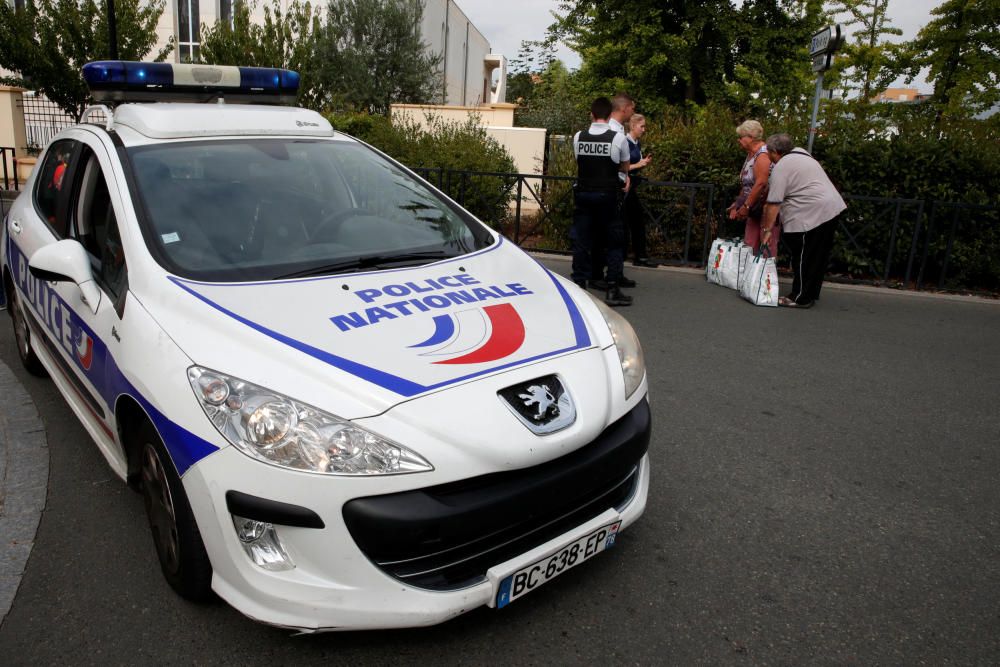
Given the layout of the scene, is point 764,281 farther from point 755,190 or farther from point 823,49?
point 823,49

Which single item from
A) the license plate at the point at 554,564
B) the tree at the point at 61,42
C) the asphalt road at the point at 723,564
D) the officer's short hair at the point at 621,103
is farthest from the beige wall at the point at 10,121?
the license plate at the point at 554,564

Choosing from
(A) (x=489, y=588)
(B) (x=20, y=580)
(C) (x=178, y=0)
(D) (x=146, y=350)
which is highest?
(C) (x=178, y=0)

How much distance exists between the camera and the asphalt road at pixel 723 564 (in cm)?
238

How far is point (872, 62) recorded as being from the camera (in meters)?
16.0

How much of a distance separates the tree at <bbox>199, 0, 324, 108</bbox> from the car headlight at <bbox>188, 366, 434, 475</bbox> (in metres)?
19.1

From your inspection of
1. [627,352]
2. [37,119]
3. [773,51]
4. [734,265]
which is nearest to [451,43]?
[773,51]

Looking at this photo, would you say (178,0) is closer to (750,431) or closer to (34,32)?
(34,32)

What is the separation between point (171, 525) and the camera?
2471 millimetres

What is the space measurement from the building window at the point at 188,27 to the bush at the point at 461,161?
1580 centimetres

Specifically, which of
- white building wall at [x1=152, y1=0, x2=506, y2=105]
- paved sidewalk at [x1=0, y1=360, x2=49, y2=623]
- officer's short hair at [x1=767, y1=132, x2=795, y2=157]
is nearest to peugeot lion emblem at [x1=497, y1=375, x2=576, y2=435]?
paved sidewalk at [x1=0, y1=360, x2=49, y2=623]

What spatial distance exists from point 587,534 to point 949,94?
1502cm

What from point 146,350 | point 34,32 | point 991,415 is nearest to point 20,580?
point 146,350

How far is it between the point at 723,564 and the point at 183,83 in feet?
12.5

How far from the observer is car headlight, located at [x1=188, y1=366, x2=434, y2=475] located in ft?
6.80
